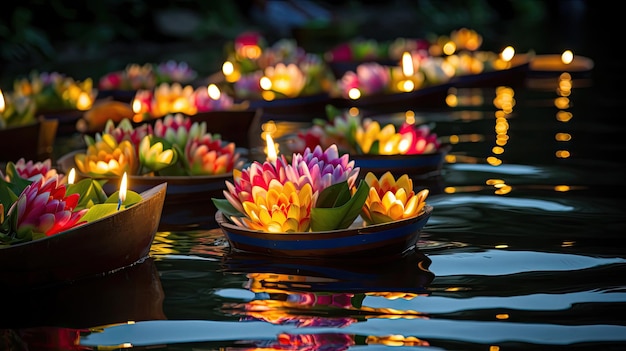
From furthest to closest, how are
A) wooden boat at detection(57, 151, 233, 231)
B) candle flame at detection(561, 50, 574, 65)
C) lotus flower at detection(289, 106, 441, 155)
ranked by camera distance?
candle flame at detection(561, 50, 574, 65), lotus flower at detection(289, 106, 441, 155), wooden boat at detection(57, 151, 233, 231)

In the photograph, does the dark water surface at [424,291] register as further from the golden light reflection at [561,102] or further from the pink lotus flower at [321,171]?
the golden light reflection at [561,102]

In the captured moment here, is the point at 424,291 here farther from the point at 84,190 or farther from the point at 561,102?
the point at 561,102

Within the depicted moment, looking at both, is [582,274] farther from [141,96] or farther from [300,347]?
[141,96]

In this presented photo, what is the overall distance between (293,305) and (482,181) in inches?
87.9

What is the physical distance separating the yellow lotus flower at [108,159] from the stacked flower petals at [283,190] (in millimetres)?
953

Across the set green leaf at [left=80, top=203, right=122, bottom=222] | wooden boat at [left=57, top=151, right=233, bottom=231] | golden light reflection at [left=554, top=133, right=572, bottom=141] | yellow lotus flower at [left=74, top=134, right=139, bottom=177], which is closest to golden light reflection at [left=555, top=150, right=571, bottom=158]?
golden light reflection at [left=554, top=133, right=572, bottom=141]

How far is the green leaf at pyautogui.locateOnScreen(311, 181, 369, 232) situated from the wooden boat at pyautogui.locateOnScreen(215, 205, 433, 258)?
0.14 feet

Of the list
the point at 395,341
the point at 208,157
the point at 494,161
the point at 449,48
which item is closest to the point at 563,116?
the point at 494,161

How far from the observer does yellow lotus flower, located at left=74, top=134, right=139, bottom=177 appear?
480cm

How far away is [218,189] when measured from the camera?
4984 mm

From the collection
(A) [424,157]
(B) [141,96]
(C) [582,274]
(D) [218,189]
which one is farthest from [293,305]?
(B) [141,96]

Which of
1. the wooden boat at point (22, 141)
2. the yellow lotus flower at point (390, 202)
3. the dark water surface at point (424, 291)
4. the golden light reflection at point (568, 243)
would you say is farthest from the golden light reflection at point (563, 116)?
the yellow lotus flower at point (390, 202)

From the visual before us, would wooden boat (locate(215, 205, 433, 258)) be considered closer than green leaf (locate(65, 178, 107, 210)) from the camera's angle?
Yes

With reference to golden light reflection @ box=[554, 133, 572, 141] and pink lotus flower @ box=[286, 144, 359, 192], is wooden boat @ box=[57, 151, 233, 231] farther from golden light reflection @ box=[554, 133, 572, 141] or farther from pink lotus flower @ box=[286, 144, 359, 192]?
golden light reflection @ box=[554, 133, 572, 141]
